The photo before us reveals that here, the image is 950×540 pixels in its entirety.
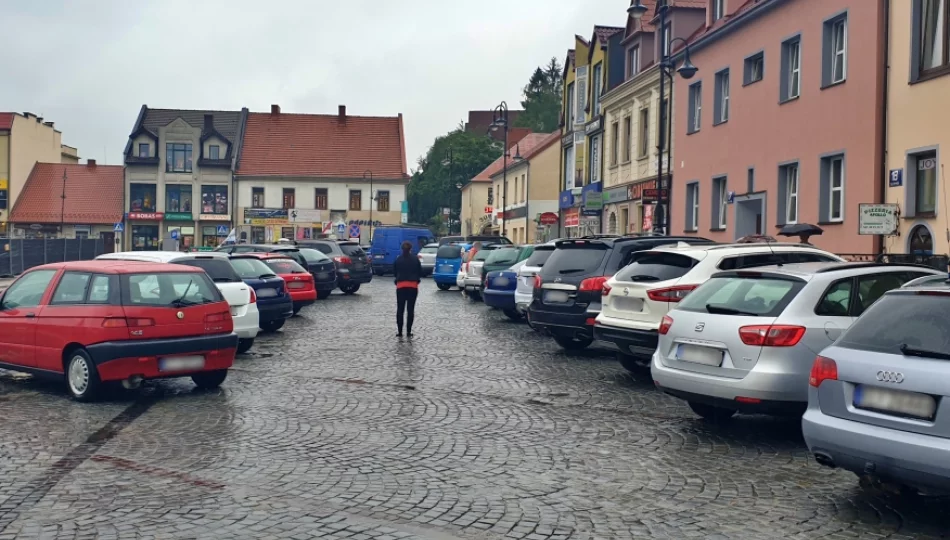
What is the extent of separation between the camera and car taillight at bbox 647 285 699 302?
35.6ft

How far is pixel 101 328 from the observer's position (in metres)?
9.62

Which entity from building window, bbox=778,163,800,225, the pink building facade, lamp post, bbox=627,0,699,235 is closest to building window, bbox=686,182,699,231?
the pink building facade

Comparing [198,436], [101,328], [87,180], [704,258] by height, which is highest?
[87,180]

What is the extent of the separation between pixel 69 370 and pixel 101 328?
712mm

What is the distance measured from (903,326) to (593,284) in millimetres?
7284

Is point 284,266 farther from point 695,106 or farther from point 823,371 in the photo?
point 823,371

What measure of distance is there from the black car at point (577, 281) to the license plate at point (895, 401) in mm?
7111

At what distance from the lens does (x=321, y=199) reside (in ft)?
245

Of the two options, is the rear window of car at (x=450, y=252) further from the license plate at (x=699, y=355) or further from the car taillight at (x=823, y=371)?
the car taillight at (x=823, y=371)

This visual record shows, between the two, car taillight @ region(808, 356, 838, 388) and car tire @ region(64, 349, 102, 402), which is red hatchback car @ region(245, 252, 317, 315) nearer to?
car tire @ region(64, 349, 102, 402)

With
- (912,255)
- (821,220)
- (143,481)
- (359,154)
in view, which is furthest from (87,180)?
(143,481)

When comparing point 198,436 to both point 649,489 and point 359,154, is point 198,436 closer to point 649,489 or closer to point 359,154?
point 649,489

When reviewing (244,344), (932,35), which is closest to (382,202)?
(932,35)

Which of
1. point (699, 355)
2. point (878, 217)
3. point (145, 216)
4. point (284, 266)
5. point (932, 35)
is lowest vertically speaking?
point (699, 355)
